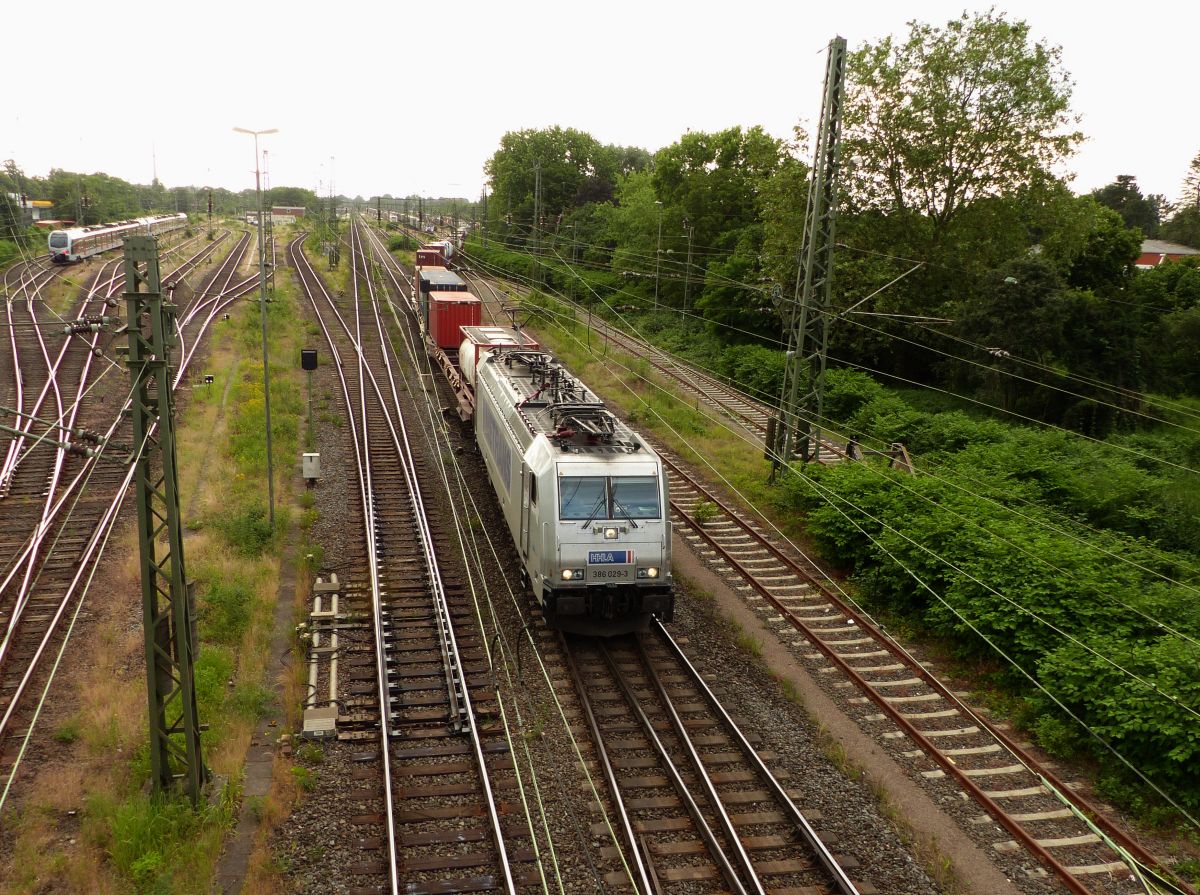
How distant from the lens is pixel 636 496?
1380 cm

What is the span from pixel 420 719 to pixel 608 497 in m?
4.21

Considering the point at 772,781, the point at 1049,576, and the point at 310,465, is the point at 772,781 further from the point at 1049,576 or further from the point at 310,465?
the point at 310,465

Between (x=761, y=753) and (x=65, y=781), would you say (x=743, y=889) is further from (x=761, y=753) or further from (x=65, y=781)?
(x=65, y=781)

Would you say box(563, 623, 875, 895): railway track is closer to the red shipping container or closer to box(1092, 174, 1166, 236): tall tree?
the red shipping container

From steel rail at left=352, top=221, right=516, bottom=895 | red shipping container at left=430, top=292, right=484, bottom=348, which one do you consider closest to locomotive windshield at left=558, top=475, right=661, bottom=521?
steel rail at left=352, top=221, right=516, bottom=895

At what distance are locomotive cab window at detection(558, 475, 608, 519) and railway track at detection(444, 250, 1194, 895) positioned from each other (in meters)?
4.31

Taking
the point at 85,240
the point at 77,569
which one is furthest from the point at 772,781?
the point at 85,240

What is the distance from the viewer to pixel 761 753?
462 inches

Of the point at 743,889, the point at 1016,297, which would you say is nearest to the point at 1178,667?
the point at 743,889

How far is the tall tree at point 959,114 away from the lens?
32219mm

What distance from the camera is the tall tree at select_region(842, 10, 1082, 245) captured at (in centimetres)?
3222

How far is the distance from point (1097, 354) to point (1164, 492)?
15108 mm

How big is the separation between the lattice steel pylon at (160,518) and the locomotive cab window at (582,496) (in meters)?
5.46

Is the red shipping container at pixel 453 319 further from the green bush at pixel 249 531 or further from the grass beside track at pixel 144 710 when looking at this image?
the green bush at pixel 249 531
